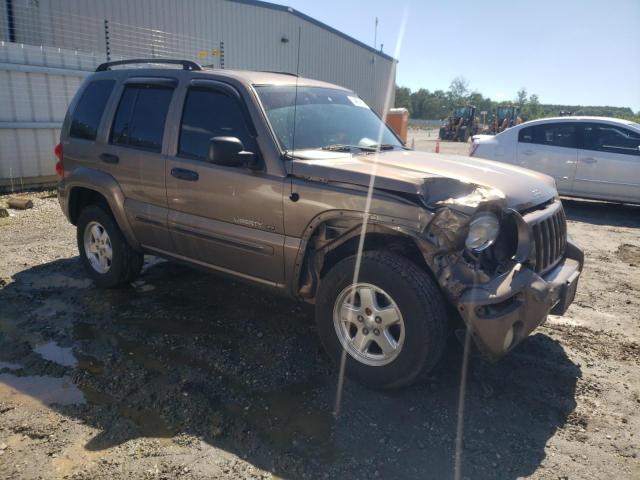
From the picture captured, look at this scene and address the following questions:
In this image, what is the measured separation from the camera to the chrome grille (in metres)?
3.21

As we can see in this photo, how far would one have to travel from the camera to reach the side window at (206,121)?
3840 millimetres

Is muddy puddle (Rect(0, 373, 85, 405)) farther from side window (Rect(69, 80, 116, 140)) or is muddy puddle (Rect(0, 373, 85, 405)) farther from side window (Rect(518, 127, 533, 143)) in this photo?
side window (Rect(518, 127, 533, 143))

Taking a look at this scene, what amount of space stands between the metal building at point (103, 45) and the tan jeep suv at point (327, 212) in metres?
0.85

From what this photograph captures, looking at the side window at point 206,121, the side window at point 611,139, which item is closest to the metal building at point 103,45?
the side window at point 206,121

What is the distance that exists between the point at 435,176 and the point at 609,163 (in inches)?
284

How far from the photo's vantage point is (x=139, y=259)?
4922 mm

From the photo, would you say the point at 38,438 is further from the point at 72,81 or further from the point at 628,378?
the point at 72,81

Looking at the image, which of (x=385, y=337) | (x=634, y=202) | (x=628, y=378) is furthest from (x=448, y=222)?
(x=634, y=202)

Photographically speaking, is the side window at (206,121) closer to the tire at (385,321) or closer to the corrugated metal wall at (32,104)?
the tire at (385,321)

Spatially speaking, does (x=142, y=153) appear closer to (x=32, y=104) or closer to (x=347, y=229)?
(x=347, y=229)

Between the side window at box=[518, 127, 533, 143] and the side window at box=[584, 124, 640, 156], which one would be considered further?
the side window at box=[518, 127, 533, 143]

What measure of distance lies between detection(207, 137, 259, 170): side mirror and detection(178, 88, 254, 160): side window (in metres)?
0.27

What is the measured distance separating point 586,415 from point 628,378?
70 cm

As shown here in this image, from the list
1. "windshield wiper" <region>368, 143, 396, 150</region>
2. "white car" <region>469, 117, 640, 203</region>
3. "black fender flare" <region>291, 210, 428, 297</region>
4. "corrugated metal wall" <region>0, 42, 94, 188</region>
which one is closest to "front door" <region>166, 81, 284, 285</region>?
"black fender flare" <region>291, 210, 428, 297</region>
